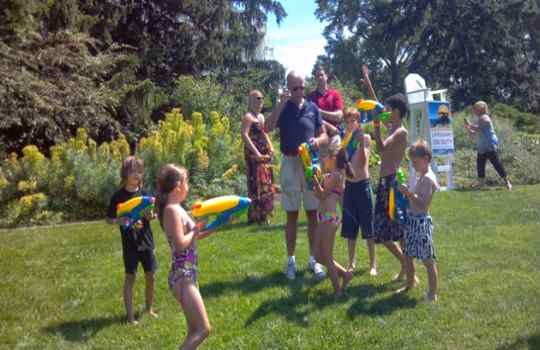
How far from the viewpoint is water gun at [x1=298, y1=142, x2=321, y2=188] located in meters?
4.51

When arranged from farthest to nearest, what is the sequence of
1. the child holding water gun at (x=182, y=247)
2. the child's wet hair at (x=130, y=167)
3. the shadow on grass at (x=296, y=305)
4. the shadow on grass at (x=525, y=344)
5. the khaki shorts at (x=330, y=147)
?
the khaki shorts at (x=330, y=147), the shadow on grass at (x=296, y=305), the child's wet hair at (x=130, y=167), the shadow on grass at (x=525, y=344), the child holding water gun at (x=182, y=247)

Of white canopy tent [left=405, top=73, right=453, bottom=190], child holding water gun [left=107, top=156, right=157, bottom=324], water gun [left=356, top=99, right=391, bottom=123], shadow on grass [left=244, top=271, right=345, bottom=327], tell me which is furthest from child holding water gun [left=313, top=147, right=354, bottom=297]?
white canopy tent [left=405, top=73, right=453, bottom=190]

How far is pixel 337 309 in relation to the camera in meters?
4.46

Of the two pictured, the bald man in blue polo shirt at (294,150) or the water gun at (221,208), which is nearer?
the water gun at (221,208)

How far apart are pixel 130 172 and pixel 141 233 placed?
543mm

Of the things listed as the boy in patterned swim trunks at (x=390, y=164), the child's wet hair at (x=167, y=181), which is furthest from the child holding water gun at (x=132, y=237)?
the boy in patterned swim trunks at (x=390, y=164)

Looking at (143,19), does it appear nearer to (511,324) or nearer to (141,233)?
(141,233)

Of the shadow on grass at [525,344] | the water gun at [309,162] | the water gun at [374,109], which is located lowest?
the shadow on grass at [525,344]

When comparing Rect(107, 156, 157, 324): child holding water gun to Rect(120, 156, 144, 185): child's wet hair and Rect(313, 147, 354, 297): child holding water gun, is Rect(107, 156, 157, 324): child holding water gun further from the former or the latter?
Rect(313, 147, 354, 297): child holding water gun

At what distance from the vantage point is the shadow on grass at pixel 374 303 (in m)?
4.43

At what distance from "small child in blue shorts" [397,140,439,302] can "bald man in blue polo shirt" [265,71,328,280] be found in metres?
1.03

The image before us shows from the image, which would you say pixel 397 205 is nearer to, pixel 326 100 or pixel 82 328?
pixel 326 100

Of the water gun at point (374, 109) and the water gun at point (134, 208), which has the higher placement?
the water gun at point (374, 109)

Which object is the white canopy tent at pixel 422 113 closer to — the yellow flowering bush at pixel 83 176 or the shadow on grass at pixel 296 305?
the yellow flowering bush at pixel 83 176
